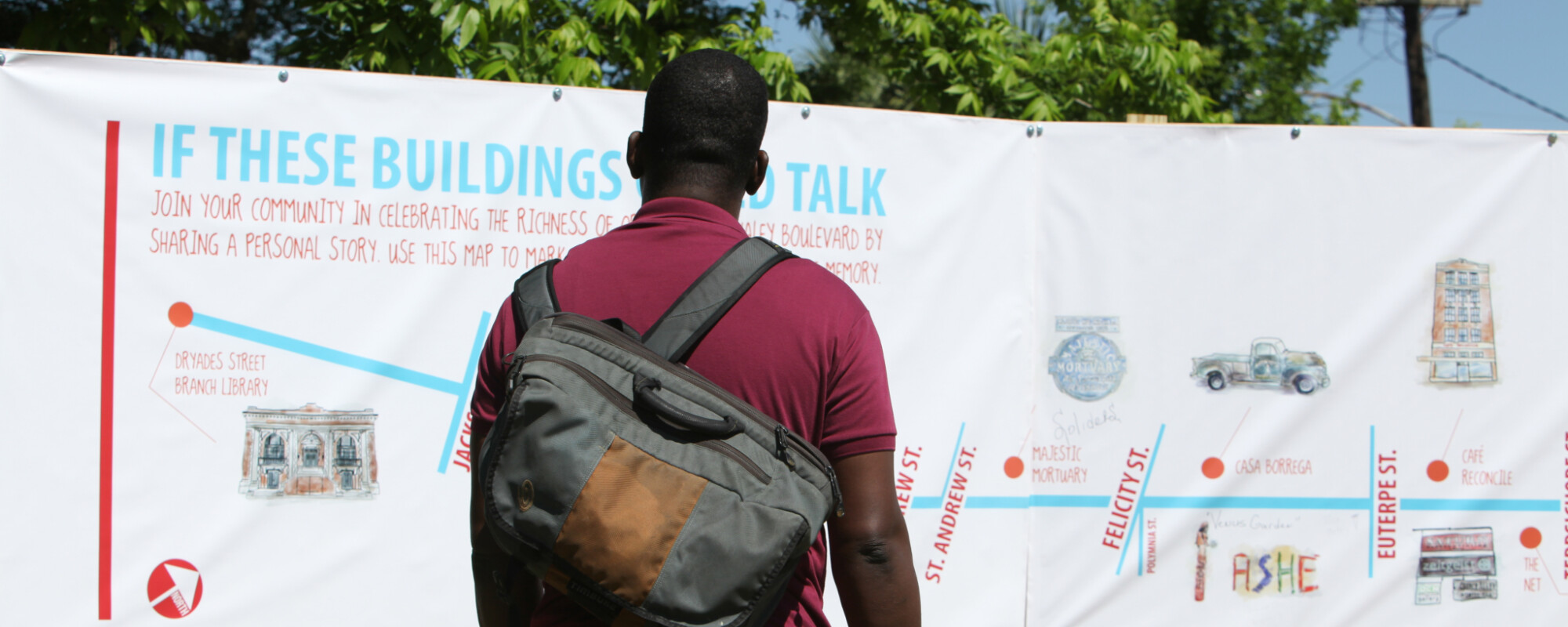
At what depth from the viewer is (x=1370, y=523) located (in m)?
3.03

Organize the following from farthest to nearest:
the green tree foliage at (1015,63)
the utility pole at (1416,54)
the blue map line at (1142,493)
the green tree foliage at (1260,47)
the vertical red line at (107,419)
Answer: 1. the utility pole at (1416,54)
2. the green tree foliage at (1260,47)
3. the green tree foliage at (1015,63)
4. the blue map line at (1142,493)
5. the vertical red line at (107,419)

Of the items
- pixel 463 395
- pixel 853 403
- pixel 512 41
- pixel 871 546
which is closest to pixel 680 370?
pixel 853 403

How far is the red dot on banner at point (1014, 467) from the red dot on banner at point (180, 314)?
2072 millimetres

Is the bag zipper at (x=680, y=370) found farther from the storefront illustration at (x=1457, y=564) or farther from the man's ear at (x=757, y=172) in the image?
the storefront illustration at (x=1457, y=564)

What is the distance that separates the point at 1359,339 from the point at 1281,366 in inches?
9.6

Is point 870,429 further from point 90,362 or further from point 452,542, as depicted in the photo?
point 90,362

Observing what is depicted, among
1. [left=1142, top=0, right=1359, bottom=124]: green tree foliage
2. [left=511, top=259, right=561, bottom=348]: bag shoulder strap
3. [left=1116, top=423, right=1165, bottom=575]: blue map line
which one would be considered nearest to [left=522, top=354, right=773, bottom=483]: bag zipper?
[left=511, top=259, right=561, bottom=348]: bag shoulder strap

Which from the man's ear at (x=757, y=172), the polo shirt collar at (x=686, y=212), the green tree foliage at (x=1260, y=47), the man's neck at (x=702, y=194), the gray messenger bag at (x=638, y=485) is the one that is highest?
the green tree foliage at (x=1260, y=47)

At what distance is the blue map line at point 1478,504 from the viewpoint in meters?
3.05

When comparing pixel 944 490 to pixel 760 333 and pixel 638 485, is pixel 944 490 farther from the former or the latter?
pixel 638 485

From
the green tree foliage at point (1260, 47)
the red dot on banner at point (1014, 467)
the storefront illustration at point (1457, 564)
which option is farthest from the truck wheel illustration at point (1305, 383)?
the green tree foliage at point (1260, 47)

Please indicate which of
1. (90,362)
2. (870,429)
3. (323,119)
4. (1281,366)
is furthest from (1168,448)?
(90,362)

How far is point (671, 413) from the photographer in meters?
1.23

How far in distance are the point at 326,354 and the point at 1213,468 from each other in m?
2.36
